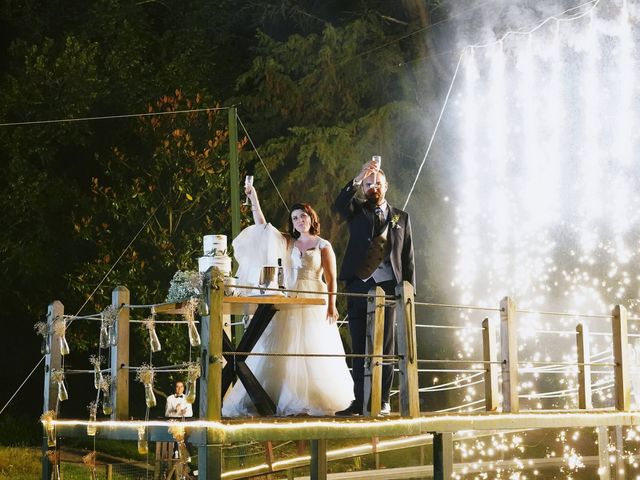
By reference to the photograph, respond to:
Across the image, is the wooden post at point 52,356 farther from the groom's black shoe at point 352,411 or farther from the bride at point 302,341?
the groom's black shoe at point 352,411

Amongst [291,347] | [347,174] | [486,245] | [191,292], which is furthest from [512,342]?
[347,174]

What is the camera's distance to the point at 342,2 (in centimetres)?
2170

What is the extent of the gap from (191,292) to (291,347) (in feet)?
3.79

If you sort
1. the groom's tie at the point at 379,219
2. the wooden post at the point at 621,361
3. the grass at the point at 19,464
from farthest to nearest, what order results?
the grass at the point at 19,464
the wooden post at the point at 621,361
the groom's tie at the point at 379,219

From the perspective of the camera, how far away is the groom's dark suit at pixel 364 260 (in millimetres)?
8406

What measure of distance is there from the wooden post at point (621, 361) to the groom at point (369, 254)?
109 inches

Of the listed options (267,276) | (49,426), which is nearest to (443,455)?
(267,276)

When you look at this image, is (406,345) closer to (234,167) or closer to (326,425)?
(326,425)

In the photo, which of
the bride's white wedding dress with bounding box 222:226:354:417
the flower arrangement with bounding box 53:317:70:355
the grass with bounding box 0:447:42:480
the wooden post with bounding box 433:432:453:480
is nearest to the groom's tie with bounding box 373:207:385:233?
the bride's white wedding dress with bounding box 222:226:354:417

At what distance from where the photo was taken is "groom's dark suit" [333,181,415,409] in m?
8.41

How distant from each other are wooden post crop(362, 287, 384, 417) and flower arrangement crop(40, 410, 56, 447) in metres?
2.99

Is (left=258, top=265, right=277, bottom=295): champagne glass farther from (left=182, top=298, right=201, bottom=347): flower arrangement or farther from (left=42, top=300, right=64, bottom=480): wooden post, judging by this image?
(left=42, top=300, right=64, bottom=480): wooden post

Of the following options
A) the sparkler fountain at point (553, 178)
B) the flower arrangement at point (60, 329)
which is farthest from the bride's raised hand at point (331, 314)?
the sparkler fountain at point (553, 178)

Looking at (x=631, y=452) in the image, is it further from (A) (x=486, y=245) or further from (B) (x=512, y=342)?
(B) (x=512, y=342)
